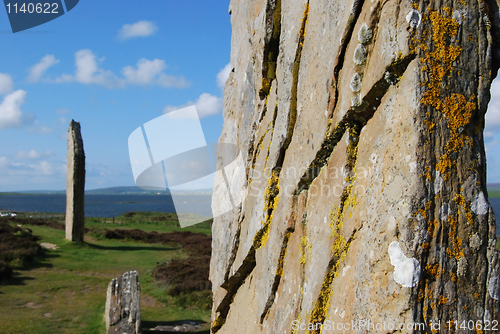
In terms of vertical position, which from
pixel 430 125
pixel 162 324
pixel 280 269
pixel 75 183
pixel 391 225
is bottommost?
pixel 162 324

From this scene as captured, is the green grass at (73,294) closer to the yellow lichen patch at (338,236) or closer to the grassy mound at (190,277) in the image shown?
the grassy mound at (190,277)

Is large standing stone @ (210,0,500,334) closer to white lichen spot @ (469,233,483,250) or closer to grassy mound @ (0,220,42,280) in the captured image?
white lichen spot @ (469,233,483,250)

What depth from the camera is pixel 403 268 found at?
236cm

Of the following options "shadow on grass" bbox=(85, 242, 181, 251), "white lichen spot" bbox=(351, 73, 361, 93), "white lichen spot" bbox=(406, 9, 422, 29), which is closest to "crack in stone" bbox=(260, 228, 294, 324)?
"white lichen spot" bbox=(351, 73, 361, 93)

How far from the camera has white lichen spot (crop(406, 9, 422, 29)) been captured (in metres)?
2.54

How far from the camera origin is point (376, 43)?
2.76 m

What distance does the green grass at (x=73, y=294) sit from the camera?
8406 mm

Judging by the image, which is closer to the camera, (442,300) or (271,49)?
(442,300)

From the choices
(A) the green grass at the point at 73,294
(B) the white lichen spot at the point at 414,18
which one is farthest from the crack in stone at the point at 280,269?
(A) the green grass at the point at 73,294

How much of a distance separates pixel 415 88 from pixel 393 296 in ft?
4.41

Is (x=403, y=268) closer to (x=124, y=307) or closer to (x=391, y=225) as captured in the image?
(x=391, y=225)

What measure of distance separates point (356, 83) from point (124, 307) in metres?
7.10

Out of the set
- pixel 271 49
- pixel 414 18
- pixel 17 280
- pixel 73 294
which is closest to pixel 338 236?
pixel 414 18

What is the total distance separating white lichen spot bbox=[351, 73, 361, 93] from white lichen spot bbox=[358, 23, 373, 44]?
0.25 metres
